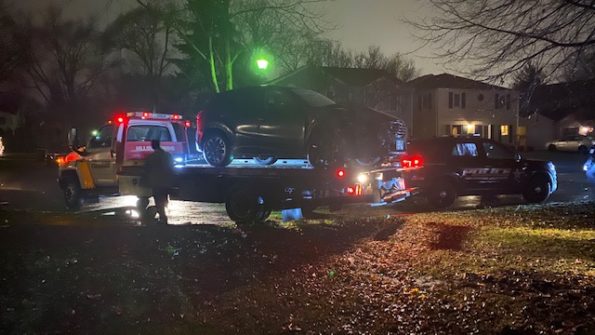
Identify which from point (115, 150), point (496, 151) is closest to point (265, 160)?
point (115, 150)

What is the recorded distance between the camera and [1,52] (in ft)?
94.7

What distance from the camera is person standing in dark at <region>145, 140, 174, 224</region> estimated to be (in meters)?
11.1

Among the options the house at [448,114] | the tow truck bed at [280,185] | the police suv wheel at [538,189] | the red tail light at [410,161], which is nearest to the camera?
the tow truck bed at [280,185]

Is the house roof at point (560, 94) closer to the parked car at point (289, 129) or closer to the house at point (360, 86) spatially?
the parked car at point (289, 129)

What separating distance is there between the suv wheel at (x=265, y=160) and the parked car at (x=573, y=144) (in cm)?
4503

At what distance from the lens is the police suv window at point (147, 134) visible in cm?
1297

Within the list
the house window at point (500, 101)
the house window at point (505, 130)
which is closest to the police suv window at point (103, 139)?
the house window at point (500, 101)

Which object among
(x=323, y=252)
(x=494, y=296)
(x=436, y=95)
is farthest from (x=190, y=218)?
(x=436, y=95)

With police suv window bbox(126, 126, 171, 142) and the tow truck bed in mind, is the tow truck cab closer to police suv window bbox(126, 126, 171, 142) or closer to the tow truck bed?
police suv window bbox(126, 126, 171, 142)

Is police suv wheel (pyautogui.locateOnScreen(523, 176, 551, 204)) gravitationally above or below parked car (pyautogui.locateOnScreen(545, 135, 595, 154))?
below

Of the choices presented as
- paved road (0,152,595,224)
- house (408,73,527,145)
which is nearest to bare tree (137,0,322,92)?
paved road (0,152,595,224)

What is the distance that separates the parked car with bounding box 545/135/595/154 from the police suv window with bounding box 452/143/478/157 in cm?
3897

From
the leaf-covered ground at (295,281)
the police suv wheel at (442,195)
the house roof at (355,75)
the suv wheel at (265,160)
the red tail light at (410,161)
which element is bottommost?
the leaf-covered ground at (295,281)

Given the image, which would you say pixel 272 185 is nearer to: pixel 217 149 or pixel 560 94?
pixel 217 149
